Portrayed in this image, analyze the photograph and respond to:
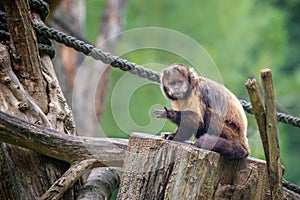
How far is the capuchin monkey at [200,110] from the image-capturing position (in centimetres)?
270

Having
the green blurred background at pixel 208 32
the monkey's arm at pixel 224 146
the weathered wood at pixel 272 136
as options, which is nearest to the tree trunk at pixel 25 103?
the monkey's arm at pixel 224 146

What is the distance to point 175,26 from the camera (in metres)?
8.13

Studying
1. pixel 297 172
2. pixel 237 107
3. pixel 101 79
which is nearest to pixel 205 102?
pixel 237 107

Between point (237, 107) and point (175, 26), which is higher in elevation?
point (175, 26)

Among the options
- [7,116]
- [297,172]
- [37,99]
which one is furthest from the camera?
[297,172]

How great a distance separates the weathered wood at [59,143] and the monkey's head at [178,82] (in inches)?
12.7

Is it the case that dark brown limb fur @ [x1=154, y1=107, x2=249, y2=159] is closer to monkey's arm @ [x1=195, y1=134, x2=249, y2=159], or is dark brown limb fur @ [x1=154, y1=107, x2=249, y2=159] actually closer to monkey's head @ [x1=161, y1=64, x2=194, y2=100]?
monkey's arm @ [x1=195, y1=134, x2=249, y2=159]

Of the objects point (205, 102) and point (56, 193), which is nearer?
point (56, 193)

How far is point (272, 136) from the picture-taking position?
6.62 feet

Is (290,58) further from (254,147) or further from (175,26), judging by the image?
(254,147)

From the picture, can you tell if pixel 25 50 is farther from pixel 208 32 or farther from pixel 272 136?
pixel 208 32

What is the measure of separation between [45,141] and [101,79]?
393 cm

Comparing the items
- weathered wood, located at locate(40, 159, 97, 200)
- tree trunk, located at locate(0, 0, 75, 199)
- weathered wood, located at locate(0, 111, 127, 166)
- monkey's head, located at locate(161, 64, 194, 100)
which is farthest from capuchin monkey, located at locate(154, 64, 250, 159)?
tree trunk, located at locate(0, 0, 75, 199)

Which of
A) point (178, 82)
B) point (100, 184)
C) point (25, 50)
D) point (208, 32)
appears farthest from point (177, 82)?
point (208, 32)
